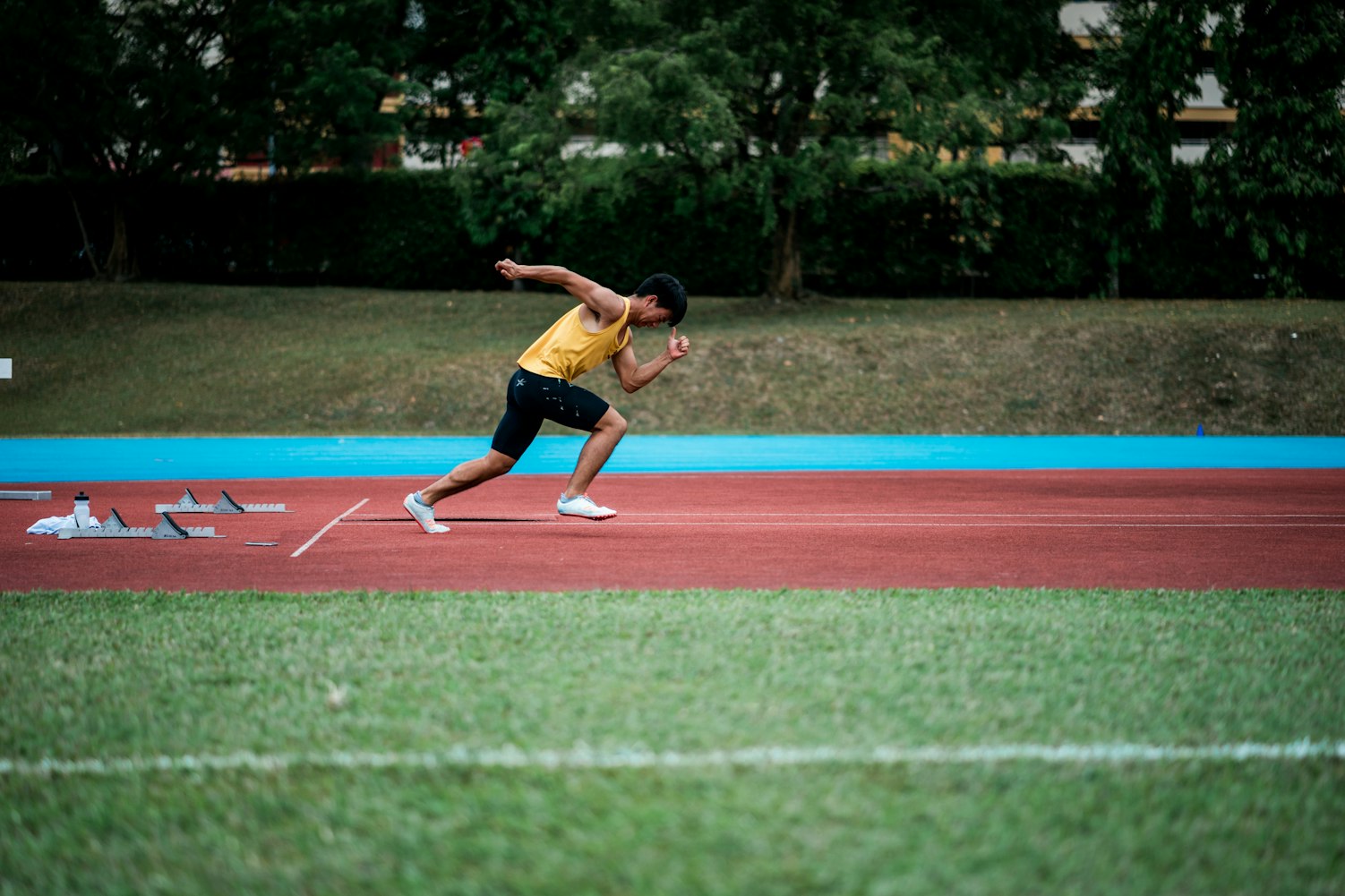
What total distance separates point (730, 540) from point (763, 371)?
13780 millimetres

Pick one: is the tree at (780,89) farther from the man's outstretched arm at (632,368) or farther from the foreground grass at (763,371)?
the man's outstretched arm at (632,368)

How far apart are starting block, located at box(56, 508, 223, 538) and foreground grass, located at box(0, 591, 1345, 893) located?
96.4 inches

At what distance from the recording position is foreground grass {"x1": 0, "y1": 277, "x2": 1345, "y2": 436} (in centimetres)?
2148

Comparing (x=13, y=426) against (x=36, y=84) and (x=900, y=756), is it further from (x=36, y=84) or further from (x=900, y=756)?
(x=900, y=756)

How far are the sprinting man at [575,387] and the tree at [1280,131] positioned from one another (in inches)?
855

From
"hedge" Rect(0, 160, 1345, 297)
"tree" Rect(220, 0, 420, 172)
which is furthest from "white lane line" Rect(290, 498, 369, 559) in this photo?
"tree" Rect(220, 0, 420, 172)

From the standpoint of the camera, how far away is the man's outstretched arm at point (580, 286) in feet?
28.1

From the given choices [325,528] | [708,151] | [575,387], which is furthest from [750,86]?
[325,528]

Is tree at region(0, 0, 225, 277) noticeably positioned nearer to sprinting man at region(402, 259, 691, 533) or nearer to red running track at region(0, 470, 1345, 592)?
red running track at region(0, 470, 1345, 592)

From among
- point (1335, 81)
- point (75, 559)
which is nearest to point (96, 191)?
point (75, 559)

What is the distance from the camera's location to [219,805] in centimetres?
363

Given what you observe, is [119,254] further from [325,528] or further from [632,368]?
[632,368]

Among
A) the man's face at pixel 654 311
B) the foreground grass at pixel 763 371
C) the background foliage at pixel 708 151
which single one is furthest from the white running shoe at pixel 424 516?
the background foliage at pixel 708 151

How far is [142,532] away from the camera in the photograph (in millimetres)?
9352
